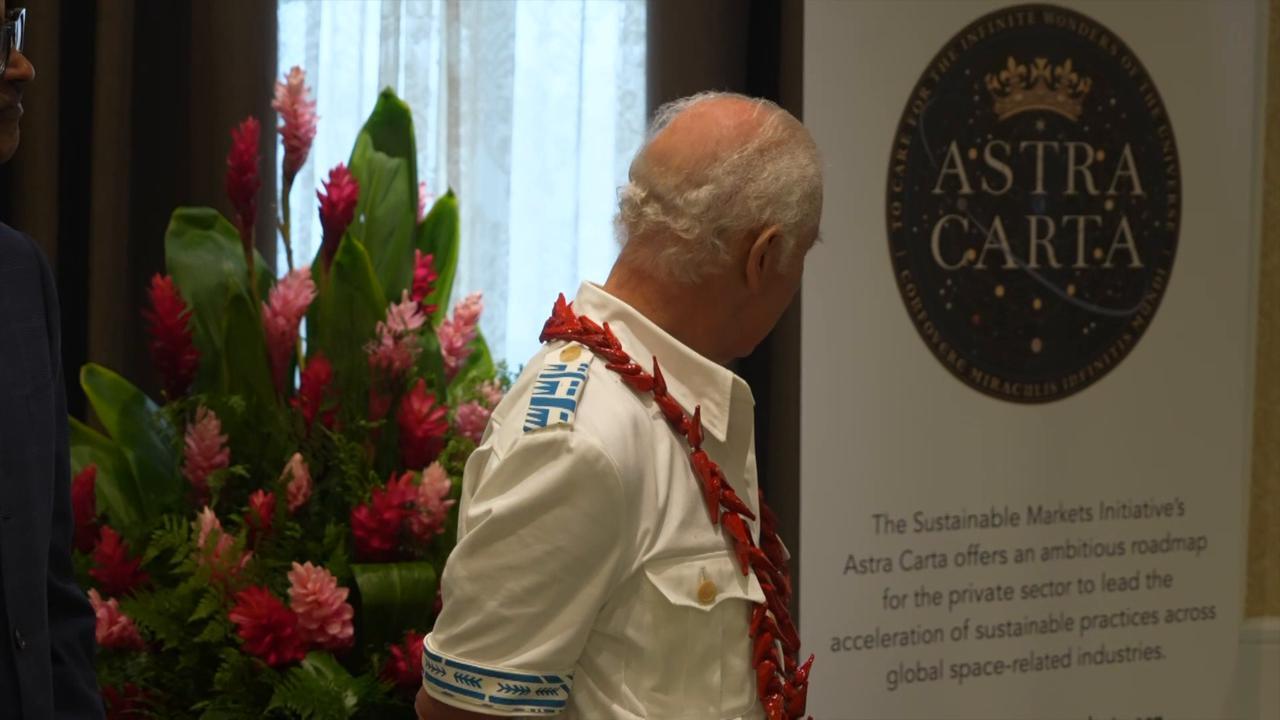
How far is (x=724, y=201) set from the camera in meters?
1.34

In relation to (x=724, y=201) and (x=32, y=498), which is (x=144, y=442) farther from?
(x=724, y=201)

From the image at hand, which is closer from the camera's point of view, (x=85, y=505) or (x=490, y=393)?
(x=85, y=505)

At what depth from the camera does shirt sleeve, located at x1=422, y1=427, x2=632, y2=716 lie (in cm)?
119

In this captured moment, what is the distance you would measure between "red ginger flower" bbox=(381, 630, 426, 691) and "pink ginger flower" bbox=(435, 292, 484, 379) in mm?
392

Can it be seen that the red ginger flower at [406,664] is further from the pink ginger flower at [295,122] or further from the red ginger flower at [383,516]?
the pink ginger flower at [295,122]

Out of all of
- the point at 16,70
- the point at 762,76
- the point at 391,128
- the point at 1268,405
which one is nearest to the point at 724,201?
the point at 16,70

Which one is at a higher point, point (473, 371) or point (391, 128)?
point (391, 128)

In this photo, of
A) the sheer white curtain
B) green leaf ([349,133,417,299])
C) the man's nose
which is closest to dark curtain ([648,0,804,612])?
the sheer white curtain

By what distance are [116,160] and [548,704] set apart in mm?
1596

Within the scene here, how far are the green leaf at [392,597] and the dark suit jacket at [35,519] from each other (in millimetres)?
554

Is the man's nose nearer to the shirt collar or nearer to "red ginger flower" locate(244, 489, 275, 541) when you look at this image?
the shirt collar

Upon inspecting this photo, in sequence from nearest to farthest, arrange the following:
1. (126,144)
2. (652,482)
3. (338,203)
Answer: (652,482), (338,203), (126,144)

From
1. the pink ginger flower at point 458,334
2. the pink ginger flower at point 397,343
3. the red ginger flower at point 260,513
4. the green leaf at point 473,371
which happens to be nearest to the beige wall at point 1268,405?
the green leaf at point 473,371

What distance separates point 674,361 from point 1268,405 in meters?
2.61
